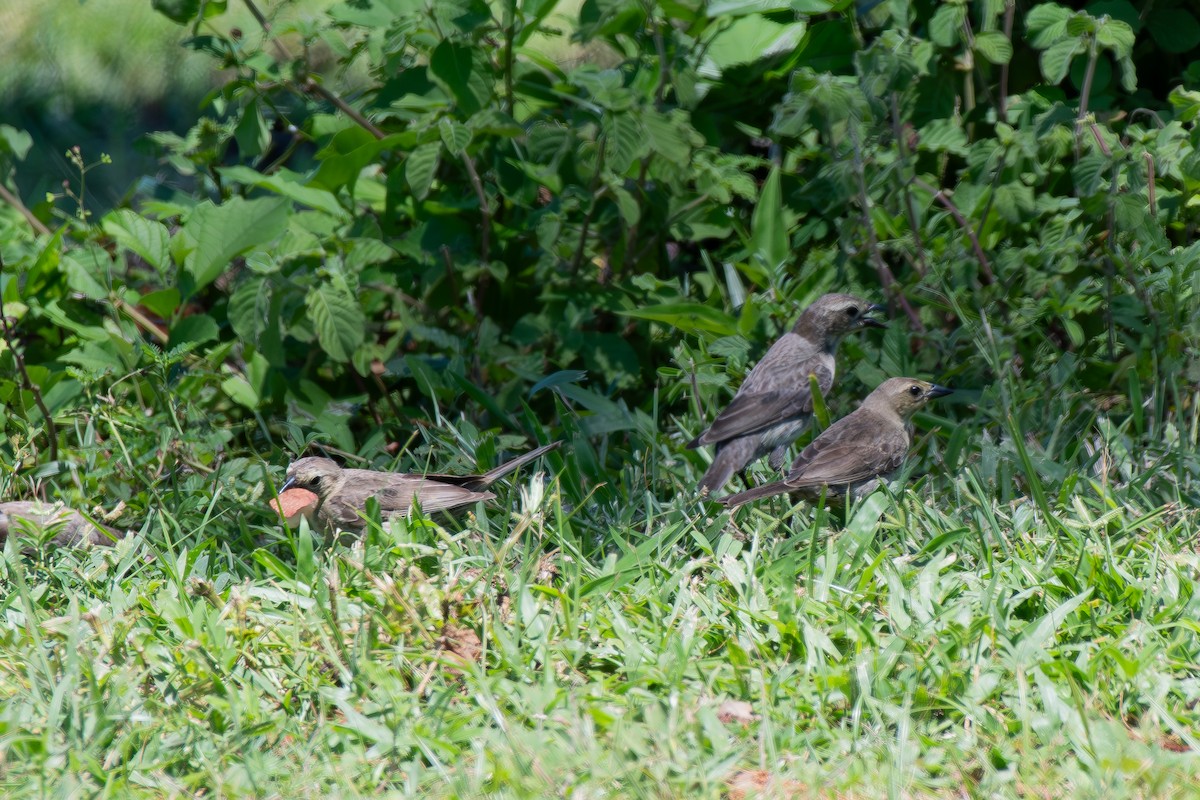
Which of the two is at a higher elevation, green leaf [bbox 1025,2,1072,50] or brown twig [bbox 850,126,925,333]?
green leaf [bbox 1025,2,1072,50]

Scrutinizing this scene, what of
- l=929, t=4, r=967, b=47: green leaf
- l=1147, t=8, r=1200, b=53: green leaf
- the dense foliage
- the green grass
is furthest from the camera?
l=1147, t=8, r=1200, b=53: green leaf

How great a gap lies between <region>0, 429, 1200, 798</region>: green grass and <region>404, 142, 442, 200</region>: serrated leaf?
1.50m

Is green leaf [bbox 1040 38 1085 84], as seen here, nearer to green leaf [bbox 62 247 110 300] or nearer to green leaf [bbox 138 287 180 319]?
green leaf [bbox 138 287 180 319]

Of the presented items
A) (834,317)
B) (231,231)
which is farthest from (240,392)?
(834,317)

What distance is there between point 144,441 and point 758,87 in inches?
120

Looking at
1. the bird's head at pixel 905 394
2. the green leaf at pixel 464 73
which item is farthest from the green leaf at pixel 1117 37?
the green leaf at pixel 464 73

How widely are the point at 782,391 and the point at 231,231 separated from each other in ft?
7.66

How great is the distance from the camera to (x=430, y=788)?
9.16 ft

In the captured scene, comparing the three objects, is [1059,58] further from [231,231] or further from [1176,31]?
[231,231]

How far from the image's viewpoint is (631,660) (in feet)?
10.6

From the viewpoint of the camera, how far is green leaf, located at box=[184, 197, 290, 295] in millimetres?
5281

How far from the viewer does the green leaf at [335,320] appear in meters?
4.68

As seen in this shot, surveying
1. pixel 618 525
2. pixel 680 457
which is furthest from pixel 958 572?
pixel 680 457

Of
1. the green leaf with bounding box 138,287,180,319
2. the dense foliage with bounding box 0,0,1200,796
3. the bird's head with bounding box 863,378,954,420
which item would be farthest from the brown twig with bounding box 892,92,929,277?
the green leaf with bounding box 138,287,180,319
